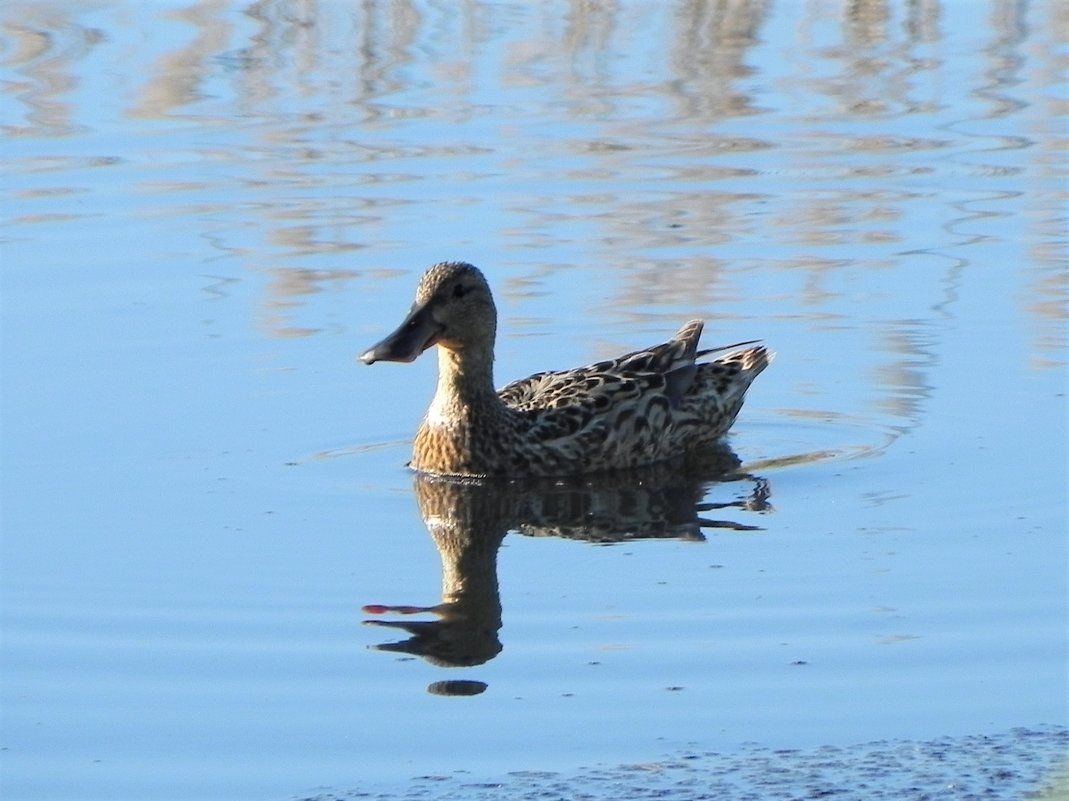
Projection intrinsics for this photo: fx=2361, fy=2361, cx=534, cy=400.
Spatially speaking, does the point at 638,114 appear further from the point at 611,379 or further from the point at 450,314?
the point at 450,314

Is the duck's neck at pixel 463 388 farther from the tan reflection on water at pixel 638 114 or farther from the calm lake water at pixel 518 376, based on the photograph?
the tan reflection on water at pixel 638 114

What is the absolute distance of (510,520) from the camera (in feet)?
26.9

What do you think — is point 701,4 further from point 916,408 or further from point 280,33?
point 916,408

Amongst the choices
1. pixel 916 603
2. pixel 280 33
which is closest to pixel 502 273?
pixel 916 603

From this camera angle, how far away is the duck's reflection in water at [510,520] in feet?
21.9

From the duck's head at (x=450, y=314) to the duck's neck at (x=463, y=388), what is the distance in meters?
0.04

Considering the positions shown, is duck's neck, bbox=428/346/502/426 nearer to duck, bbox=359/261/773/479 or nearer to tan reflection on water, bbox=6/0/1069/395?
duck, bbox=359/261/773/479

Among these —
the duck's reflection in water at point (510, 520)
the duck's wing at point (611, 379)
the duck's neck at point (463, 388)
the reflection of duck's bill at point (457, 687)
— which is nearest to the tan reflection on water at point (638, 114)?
the duck's wing at point (611, 379)

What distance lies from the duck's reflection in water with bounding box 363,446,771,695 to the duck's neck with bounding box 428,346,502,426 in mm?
268

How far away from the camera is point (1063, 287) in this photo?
436 inches

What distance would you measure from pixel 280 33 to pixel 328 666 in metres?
12.1

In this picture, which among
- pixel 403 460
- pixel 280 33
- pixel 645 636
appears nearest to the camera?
pixel 645 636

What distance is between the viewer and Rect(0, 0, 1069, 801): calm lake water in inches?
234

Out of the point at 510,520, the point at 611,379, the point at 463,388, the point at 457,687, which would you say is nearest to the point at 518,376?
the point at 611,379
